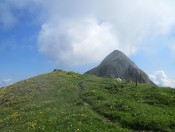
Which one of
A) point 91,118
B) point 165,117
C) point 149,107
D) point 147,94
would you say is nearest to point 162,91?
point 147,94

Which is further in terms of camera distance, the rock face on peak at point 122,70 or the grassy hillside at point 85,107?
the rock face on peak at point 122,70

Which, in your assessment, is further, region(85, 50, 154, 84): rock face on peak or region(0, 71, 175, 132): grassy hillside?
region(85, 50, 154, 84): rock face on peak

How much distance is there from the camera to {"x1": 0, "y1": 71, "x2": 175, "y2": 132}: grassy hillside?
36125mm

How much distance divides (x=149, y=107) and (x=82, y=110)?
8.55 meters

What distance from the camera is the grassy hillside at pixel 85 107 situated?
119ft

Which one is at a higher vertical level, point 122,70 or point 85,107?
point 122,70

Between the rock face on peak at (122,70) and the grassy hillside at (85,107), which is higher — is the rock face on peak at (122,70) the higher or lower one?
the higher one

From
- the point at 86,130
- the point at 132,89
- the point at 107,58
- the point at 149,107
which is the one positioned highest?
the point at 107,58

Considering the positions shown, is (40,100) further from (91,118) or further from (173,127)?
(173,127)

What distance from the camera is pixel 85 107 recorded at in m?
44.4

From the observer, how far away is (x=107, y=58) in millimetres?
115000

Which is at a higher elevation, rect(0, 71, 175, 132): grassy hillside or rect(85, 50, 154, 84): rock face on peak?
rect(85, 50, 154, 84): rock face on peak

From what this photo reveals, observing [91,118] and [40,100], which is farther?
[40,100]

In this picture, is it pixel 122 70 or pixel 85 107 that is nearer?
pixel 85 107
